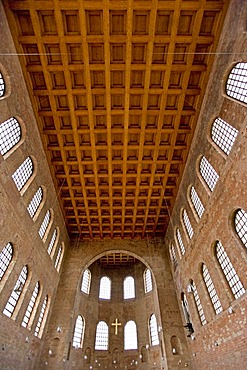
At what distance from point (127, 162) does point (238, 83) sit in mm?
8143

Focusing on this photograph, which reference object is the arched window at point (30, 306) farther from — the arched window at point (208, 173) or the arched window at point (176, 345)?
the arched window at point (208, 173)

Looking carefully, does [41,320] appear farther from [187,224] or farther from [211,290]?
[187,224]

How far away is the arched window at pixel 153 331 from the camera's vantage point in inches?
813

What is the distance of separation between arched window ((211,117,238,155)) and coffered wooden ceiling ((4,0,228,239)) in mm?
2119

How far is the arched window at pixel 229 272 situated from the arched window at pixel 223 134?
15.5 feet

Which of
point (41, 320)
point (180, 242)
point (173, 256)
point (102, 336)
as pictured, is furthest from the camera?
point (102, 336)

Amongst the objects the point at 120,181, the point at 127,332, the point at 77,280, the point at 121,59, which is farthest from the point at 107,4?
the point at 127,332

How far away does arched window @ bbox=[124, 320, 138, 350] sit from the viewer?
22.5m

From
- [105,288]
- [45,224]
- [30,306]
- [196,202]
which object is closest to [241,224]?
[196,202]

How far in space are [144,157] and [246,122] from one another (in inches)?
313

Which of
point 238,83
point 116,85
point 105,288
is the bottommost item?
point 238,83

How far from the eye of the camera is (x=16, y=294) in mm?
12914

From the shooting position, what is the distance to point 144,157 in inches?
646

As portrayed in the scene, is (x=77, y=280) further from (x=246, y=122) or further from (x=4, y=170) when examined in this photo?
(x=246, y=122)
